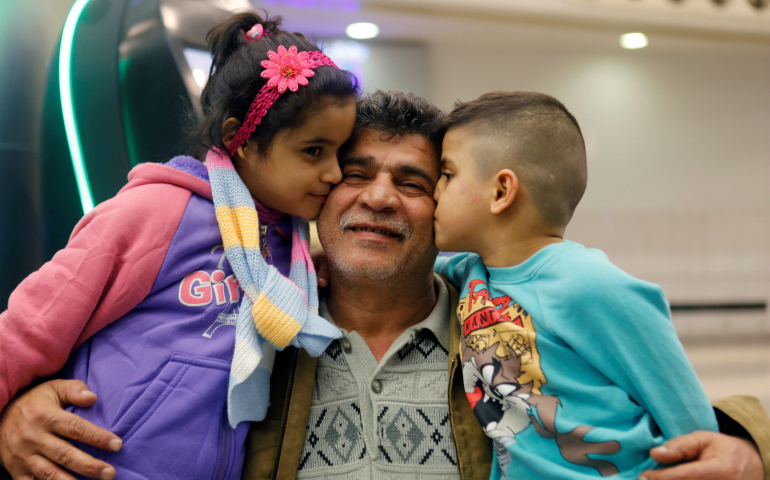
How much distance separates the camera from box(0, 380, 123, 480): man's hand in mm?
1089

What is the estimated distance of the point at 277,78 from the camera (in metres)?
1.33

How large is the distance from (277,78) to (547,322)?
80 centimetres

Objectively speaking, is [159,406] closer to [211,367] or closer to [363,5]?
[211,367]

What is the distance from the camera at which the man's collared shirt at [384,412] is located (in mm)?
1347

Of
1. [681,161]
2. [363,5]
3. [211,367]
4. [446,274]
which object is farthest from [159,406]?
[681,161]

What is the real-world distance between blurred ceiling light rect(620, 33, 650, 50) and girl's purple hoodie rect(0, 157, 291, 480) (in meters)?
4.53

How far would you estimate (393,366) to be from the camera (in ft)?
4.78

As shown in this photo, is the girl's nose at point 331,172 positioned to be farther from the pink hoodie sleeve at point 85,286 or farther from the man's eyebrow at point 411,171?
the pink hoodie sleeve at point 85,286

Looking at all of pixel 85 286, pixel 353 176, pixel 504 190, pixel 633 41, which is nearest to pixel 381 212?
pixel 353 176

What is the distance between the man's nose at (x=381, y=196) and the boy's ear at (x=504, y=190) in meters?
0.30

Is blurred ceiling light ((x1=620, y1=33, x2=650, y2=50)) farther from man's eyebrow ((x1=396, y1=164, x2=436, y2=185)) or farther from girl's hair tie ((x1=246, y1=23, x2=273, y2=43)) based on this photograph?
girl's hair tie ((x1=246, y1=23, x2=273, y2=43))

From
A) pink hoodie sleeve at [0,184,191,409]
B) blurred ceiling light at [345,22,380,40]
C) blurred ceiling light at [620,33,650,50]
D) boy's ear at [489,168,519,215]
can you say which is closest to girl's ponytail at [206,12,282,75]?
pink hoodie sleeve at [0,184,191,409]

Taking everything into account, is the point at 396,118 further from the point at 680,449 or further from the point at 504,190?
the point at 680,449

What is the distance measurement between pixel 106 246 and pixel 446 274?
0.91 m
